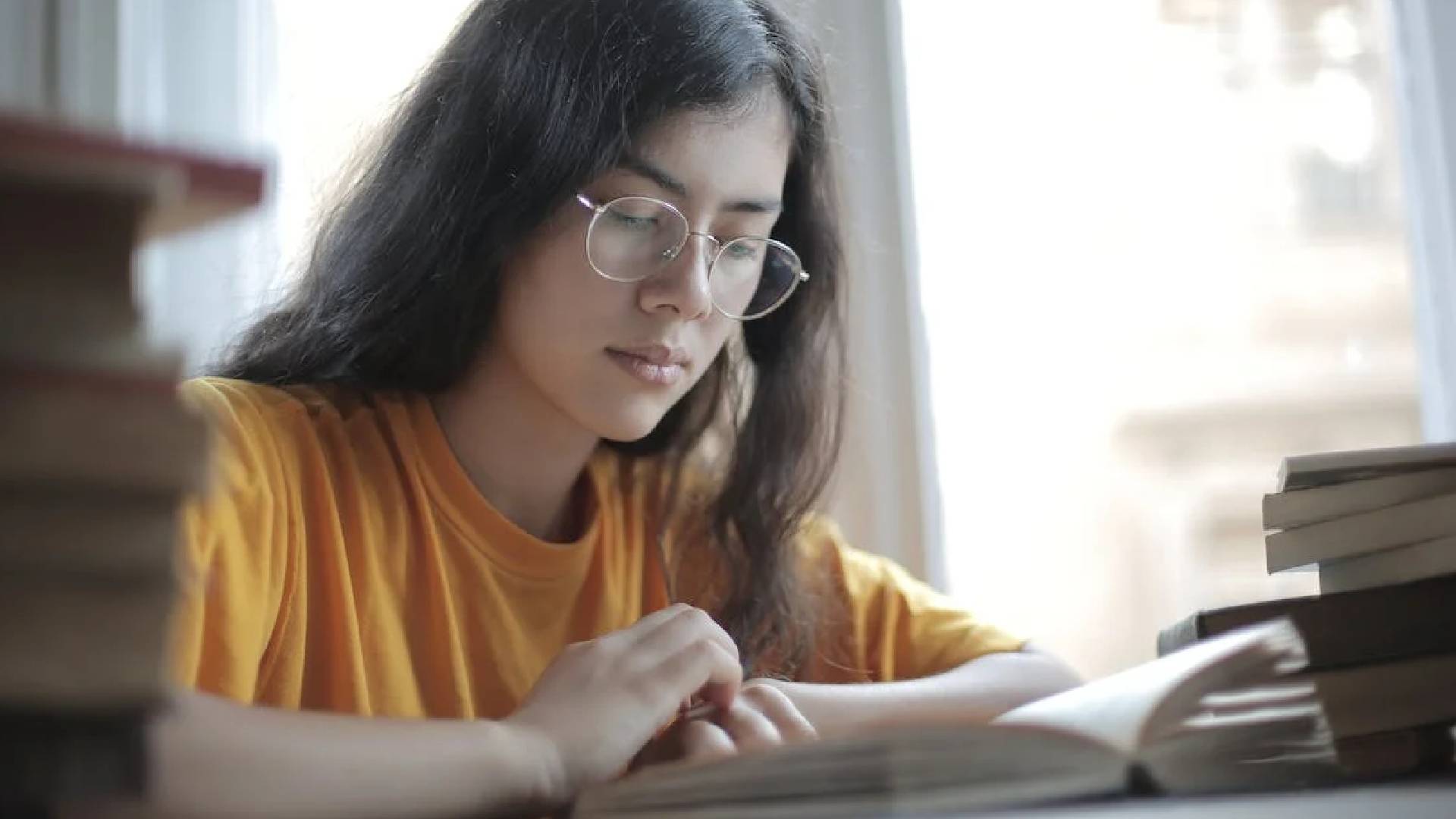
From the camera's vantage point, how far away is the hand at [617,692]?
786 mm

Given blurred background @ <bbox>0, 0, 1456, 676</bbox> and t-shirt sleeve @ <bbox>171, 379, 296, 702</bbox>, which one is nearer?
t-shirt sleeve @ <bbox>171, 379, 296, 702</bbox>

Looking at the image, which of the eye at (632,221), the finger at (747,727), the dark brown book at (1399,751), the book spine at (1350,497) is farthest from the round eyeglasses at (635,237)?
the dark brown book at (1399,751)

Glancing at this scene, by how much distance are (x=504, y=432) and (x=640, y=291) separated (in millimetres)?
202

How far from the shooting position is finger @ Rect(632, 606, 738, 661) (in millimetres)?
882

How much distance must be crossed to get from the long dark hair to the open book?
502 mm

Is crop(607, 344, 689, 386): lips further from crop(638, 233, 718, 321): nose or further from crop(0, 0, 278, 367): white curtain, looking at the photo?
crop(0, 0, 278, 367): white curtain

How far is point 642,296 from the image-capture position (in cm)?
108

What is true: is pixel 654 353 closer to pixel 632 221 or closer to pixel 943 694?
pixel 632 221

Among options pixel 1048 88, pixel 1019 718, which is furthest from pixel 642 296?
pixel 1048 88

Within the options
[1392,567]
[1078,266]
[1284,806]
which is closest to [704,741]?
[1284,806]

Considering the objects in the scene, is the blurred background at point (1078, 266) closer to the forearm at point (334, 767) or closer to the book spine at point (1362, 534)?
the book spine at point (1362, 534)

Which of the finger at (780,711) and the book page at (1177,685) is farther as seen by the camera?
the finger at (780,711)

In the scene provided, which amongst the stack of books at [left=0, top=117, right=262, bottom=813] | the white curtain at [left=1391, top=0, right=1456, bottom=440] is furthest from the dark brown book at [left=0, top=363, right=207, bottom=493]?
the white curtain at [left=1391, top=0, right=1456, bottom=440]

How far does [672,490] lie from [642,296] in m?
0.29
